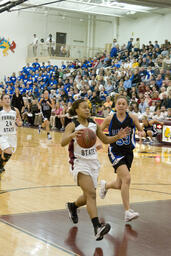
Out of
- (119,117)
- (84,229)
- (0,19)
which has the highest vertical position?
(0,19)

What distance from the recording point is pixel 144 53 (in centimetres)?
2477

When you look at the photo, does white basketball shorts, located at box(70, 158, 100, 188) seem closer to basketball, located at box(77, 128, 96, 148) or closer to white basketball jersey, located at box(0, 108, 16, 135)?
basketball, located at box(77, 128, 96, 148)

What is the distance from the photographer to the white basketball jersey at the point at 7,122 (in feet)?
27.4

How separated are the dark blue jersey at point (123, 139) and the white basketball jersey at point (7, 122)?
2978mm

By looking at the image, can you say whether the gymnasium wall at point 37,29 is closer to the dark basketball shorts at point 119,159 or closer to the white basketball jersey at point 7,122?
the white basketball jersey at point 7,122

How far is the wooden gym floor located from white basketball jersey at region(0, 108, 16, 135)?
0.92 m

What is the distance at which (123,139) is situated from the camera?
19.5 ft

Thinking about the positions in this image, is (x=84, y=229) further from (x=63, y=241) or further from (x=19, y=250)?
(x=19, y=250)

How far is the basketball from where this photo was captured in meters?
4.67

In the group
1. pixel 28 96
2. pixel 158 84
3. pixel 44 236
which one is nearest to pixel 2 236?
pixel 44 236

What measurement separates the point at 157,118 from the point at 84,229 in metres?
12.2

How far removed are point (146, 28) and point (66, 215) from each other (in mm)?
28180

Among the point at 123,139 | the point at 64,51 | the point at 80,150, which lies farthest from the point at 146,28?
the point at 80,150

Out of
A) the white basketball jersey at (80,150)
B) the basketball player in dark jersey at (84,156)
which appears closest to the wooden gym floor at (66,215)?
the basketball player in dark jersey at (84,156)
